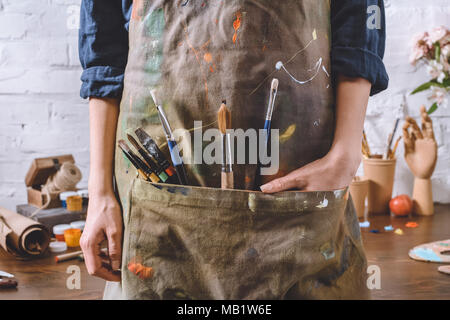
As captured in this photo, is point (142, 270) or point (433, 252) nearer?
point (142, 270)

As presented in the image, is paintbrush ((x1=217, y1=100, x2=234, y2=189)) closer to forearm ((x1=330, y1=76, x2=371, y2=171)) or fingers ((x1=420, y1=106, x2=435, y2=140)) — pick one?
forearm ((x1=330, y1=76, x2=371, y2=171))

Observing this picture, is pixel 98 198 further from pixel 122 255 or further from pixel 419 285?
pixel 419 285

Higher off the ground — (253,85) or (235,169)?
(253,85)

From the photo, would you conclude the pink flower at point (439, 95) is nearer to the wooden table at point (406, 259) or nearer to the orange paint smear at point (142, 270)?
the wooden table at point (406, 259)

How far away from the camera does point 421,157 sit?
1.34 m

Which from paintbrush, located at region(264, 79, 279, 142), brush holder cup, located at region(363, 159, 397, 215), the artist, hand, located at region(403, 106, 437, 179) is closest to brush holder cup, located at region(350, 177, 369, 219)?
brush holder cup, located at region(363, 159, 397, 215)

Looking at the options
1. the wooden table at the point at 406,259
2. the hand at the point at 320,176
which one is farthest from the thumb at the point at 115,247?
the wooden table at the point at 406,259

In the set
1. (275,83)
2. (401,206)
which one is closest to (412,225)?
(401,206)

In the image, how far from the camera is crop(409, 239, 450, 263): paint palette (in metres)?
1.01

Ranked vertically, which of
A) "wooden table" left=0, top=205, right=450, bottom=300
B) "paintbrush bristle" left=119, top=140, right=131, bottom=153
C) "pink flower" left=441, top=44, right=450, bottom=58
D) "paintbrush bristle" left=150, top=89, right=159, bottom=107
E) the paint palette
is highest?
"pink flower" left=441, top=44, right=450, bottom=58

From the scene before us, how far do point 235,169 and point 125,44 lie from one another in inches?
10.6

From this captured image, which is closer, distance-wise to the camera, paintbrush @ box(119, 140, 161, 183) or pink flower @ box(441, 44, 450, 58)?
paintbrush @ box(119, 140, 161, 183)

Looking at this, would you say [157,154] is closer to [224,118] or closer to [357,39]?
[224,118]

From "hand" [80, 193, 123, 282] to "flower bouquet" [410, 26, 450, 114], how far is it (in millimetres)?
1146
